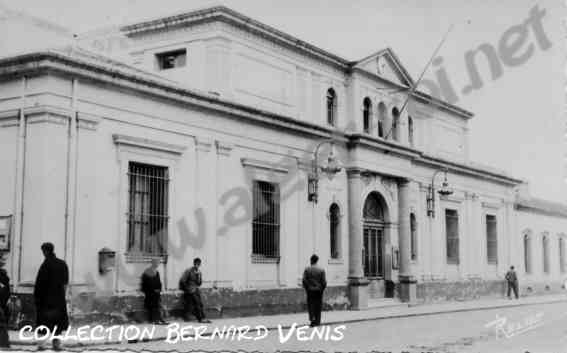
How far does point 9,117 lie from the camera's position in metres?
15.9

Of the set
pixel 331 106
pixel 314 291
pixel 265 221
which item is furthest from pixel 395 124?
pixel 314 291

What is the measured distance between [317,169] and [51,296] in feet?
40.2

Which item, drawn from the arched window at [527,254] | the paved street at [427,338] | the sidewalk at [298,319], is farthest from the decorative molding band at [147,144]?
the arched window at [527,254]

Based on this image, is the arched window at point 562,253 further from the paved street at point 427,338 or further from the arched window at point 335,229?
the arched window at point 335,229

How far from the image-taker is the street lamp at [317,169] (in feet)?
75.3

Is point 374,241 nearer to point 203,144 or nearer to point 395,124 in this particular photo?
point 395,124

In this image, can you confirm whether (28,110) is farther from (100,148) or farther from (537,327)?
(537,327)

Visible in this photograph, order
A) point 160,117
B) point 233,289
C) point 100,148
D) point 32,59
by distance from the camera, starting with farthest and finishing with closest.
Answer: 1. point 233,289
2. point 160,117
3. point 100,148
4. point 32,59

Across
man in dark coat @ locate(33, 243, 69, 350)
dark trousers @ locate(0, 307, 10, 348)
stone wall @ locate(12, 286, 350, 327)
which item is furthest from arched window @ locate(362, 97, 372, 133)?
dark trousers @ locate(0, 307, 10, 348)

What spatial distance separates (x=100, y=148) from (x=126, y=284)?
300cm

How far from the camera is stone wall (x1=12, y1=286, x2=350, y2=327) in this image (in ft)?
51.8

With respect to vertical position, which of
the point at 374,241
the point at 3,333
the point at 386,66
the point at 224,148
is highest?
the point at 386,66

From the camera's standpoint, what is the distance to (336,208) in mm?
24688

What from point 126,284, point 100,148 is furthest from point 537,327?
point 100,148
